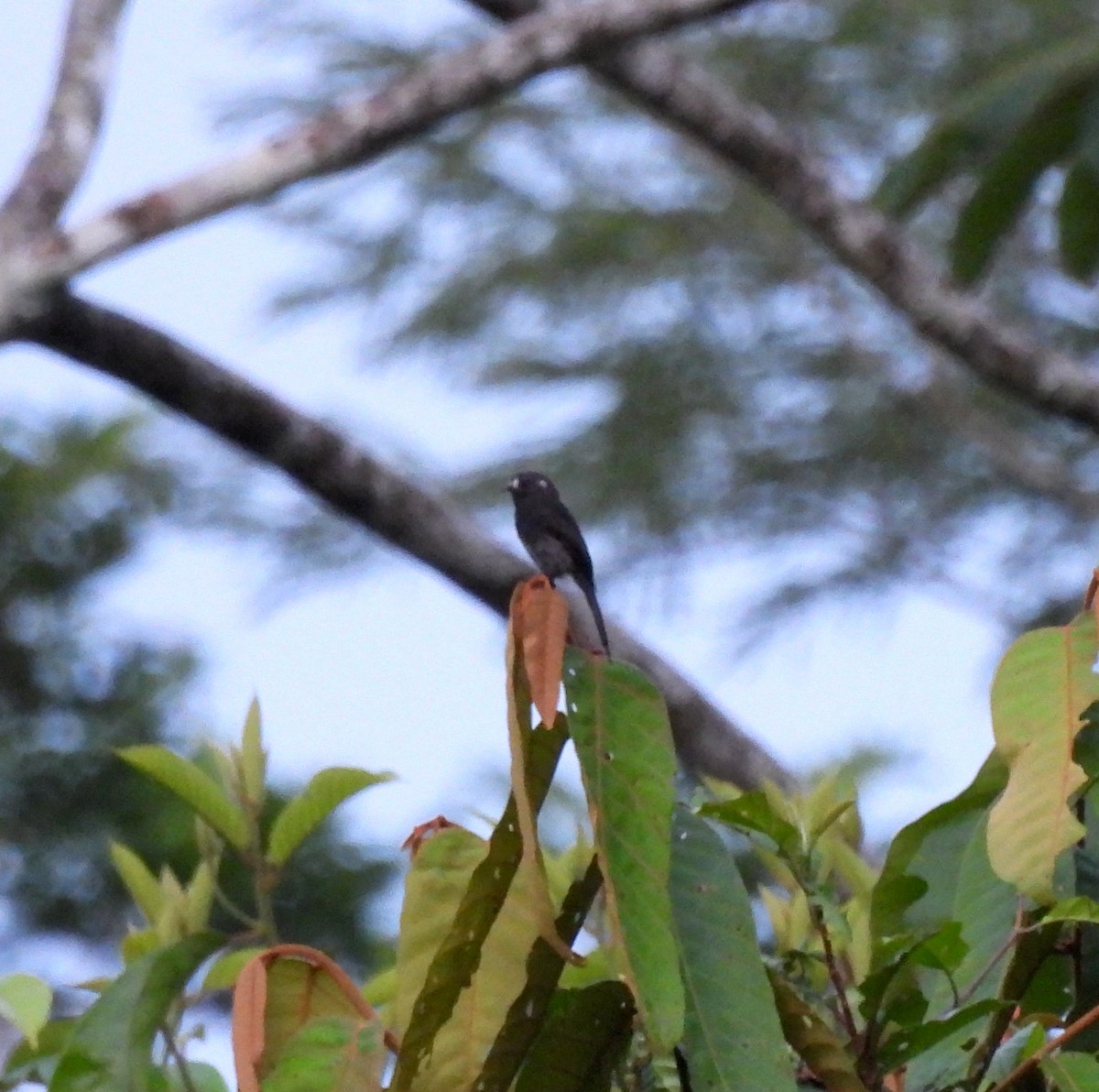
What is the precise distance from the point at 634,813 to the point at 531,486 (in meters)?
2.38

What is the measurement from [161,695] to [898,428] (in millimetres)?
4746

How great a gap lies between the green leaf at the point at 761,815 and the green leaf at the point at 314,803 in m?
0.29

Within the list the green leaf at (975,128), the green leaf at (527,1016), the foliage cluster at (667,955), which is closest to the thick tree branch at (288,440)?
the green leaf at (975,128)

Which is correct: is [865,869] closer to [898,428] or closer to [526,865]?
[526,865]

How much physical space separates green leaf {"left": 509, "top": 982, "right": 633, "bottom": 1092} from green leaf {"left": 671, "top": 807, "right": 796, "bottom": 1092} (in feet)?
0.19

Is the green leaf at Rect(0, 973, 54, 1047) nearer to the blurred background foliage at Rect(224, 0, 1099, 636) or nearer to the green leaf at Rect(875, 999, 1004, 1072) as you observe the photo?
the green leaf at Rect(875, 999, 1004, 1072)

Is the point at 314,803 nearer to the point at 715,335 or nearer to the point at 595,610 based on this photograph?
the point at 595,610

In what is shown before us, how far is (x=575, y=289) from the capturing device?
9.47m

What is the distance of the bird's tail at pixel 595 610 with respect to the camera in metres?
2.38

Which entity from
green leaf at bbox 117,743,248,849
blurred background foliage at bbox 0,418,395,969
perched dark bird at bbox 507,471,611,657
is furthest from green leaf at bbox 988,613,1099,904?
blurred background foliage at bbox 0,418,395,969

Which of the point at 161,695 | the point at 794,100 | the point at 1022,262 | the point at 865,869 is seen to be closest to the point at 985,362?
the point at 865,869

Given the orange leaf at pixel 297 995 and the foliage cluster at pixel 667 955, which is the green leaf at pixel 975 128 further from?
the orange leaf at pixel 297 995

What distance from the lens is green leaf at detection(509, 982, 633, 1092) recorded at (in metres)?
0.96

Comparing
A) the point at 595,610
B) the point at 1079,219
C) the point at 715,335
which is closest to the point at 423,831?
the point at 595,610
